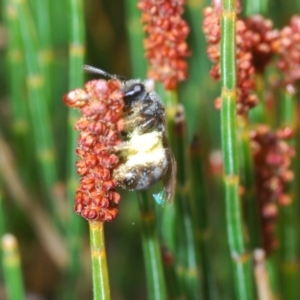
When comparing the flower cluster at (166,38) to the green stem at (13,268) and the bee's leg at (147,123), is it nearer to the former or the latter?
the bee's leg at (147,123)

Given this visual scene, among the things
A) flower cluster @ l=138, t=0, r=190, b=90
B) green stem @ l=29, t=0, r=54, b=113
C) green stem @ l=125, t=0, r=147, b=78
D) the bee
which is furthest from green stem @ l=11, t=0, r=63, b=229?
the bee

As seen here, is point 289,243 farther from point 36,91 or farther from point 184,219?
point 36,91

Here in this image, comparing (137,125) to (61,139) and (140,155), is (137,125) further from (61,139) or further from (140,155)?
(61,139)

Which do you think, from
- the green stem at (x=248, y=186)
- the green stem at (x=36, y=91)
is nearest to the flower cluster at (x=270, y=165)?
the green stem at (x=248, y=186)

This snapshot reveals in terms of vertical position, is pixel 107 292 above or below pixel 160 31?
below

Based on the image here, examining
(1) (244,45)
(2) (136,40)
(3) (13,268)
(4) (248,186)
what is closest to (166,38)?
(1) (244,45)

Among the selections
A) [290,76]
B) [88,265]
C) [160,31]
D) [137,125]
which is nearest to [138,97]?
[137,125]
